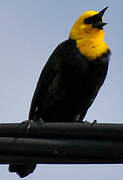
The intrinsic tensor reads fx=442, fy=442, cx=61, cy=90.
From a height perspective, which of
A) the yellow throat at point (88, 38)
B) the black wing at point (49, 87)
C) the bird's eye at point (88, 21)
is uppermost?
the bird's eye at point (88, 21)

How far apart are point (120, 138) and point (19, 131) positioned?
0.50 m

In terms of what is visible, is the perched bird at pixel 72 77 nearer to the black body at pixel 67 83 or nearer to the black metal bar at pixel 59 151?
the black body at pixel 67 83

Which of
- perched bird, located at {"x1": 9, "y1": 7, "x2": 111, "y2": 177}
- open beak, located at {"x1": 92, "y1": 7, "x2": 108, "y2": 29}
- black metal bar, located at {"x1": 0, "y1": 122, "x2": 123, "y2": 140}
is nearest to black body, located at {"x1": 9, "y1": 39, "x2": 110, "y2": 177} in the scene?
perched bird, located at {"x1": 9, "y1": 7, "x2": 111, "y2": 177}

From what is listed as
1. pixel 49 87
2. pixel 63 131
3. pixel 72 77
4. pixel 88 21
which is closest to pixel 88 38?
pixel 88 21

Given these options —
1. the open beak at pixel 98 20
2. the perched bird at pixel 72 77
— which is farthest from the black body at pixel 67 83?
the open beak at pixel 98 20

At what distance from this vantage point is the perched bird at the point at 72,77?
5.30 m

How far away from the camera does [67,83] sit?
5.34 metres

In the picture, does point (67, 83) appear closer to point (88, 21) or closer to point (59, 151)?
point (88, 21)

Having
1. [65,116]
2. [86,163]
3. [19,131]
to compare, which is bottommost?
[65,116]

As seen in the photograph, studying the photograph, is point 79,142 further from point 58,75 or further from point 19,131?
point 58,75

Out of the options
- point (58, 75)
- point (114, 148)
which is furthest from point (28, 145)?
point (58, 75)

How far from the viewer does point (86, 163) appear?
7.02 feet

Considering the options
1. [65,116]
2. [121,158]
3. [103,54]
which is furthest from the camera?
[65,116]

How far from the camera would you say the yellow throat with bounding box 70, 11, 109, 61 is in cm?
532
